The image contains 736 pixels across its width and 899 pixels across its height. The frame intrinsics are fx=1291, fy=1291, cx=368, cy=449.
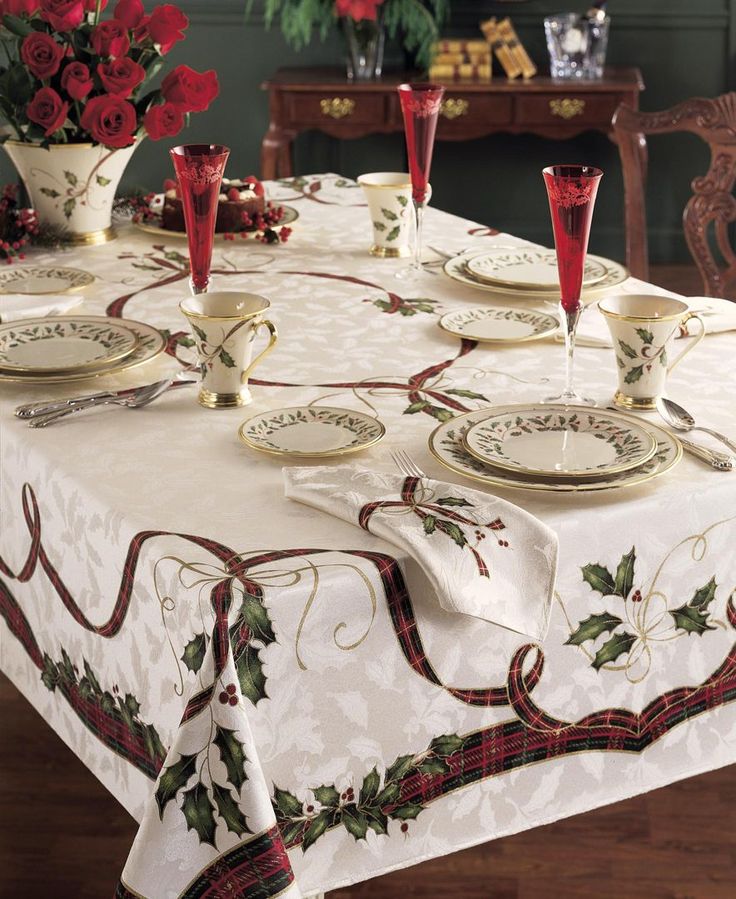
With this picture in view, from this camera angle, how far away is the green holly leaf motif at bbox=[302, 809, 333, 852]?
101 centimetres

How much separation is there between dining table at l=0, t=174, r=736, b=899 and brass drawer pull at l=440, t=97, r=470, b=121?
295 centimetres

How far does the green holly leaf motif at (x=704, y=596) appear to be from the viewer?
116cm

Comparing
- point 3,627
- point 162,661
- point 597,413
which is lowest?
point 3,627

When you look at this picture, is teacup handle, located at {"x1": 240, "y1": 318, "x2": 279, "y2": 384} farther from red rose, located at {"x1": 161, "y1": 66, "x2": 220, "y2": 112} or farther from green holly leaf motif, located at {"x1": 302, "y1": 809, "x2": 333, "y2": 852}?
red rose, located at {"x1": 161, "y1": 66, "x2": 220, "y2": 112}

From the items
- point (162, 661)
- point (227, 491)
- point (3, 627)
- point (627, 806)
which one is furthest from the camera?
point (627, 806)

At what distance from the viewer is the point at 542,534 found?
103cm

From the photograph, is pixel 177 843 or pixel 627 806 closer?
pixel 177 843

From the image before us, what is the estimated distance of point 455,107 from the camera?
13.8 ft

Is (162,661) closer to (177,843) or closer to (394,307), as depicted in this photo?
(177,843)

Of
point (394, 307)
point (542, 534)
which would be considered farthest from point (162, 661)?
point (394, 307)

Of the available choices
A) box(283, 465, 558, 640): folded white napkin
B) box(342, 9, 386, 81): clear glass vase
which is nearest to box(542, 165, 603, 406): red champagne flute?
box(283, 465, 558, 640): folded white napkin

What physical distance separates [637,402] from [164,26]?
1075 mm

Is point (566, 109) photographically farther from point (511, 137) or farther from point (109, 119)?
point (109, 119)

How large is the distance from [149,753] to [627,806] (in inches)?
43.4
